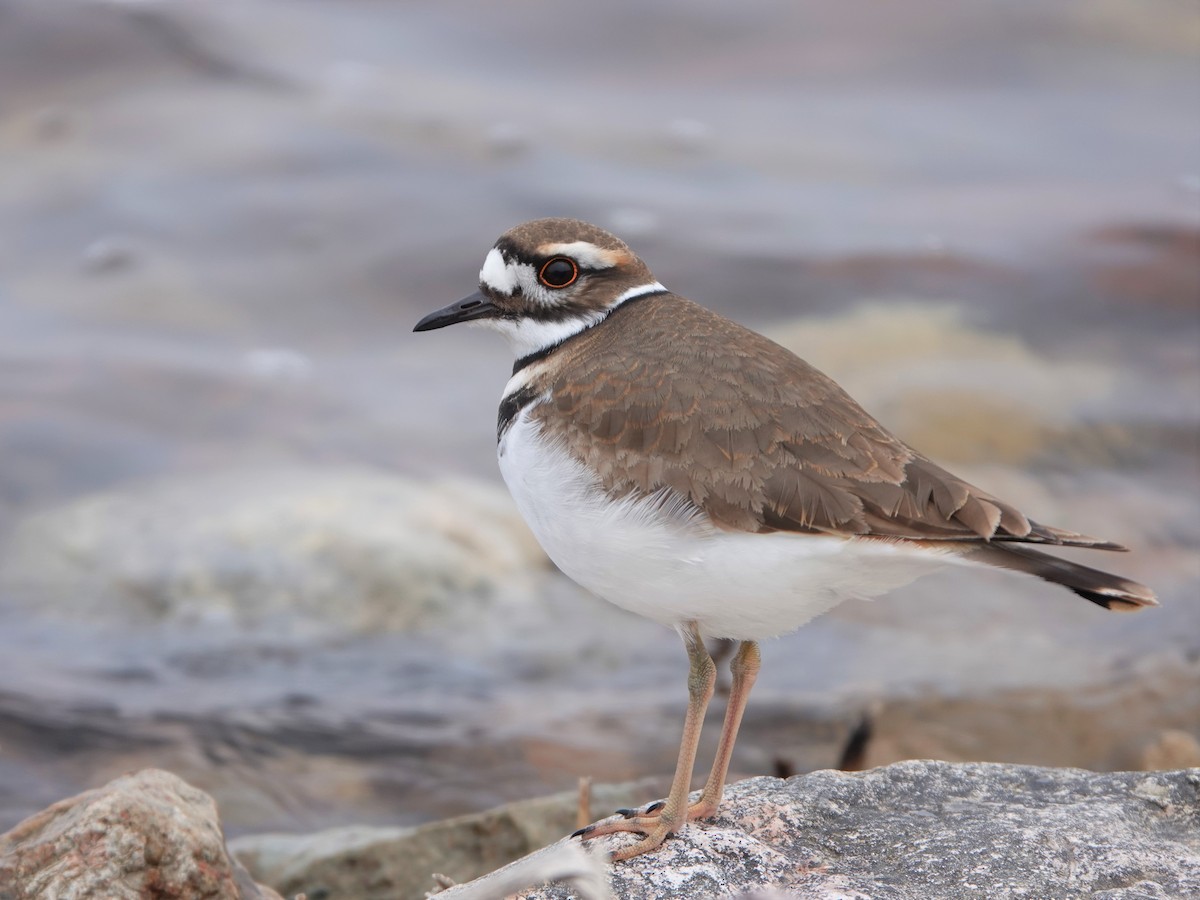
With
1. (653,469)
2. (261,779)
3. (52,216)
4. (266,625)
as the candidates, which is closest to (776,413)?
(653,469)

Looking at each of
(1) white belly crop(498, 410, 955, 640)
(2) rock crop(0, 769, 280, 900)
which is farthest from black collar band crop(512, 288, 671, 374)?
(2) rock crop(0, 769, 280, 900)

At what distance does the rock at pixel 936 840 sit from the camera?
11.8 feet

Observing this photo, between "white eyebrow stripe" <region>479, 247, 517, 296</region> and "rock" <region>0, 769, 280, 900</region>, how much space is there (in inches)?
79.3

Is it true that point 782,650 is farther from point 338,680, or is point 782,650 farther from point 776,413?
point 776,413

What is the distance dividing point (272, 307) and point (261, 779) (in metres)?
5.38

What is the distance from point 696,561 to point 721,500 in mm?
190

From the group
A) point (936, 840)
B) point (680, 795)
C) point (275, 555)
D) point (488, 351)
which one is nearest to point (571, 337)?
point (680, 795)

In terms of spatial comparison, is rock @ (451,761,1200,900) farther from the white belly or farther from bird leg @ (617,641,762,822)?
the white belly

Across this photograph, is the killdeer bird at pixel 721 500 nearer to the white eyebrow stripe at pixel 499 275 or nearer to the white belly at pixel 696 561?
the white belly at pixel 696 561

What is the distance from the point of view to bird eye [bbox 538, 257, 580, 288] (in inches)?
184

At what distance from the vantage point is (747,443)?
397cm

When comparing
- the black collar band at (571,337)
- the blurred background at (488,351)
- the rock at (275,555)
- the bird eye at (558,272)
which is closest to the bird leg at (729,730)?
the black collar band at (571,337)

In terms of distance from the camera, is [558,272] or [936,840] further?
[558,272]

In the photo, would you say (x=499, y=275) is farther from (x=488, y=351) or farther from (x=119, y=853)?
(x=488, y=351)
